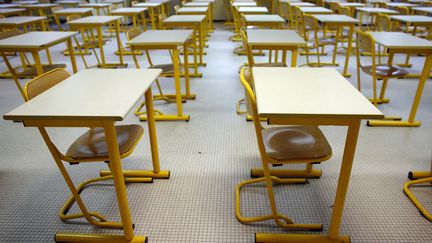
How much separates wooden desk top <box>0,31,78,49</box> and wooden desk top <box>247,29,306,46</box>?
6.40ft

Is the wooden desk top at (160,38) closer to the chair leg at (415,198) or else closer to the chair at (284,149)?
the chair at (284,149)

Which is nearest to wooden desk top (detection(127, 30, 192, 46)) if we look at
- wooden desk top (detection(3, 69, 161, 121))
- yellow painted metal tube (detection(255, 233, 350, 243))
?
wooden desk top (detection(3, 69, 161, 121))

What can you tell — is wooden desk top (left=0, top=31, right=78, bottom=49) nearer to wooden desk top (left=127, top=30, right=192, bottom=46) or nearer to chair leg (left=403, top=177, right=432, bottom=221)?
wooden desk top (left=127, top=30, right=192, bottom=46)

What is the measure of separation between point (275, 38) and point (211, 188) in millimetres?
1608

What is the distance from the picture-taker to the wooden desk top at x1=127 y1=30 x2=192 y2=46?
2670 millimetres

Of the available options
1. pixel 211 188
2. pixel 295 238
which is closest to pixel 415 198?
pixel 295 238

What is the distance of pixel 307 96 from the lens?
1.39 m

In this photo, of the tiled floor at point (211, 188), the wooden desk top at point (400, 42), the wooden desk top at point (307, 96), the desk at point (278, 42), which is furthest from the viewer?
the desk at point (278, 42)

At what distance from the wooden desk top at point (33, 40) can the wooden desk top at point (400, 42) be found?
3114mm

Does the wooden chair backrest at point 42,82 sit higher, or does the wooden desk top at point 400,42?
the wooden chair backrest at point 42,82

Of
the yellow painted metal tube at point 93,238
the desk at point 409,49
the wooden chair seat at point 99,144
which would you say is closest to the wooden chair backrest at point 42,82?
the wooden chair seat at point 99,144

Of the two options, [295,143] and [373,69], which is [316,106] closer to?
[295,143]

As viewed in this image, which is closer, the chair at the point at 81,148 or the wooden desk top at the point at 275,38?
the chair at the point at 81,148

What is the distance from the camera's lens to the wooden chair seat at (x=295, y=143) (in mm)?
1501
